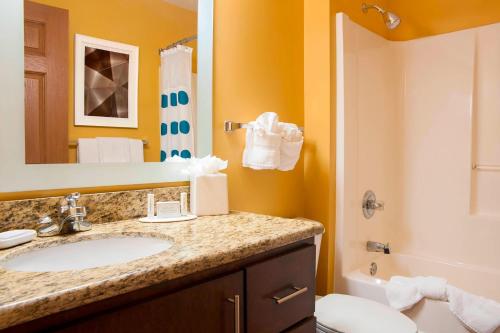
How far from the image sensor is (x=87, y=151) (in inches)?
46.1

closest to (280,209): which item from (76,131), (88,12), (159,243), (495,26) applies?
(159,243)

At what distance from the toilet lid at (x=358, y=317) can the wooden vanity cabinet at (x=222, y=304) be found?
0.39 meters

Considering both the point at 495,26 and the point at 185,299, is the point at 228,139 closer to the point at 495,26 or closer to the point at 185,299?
the point at 185,299

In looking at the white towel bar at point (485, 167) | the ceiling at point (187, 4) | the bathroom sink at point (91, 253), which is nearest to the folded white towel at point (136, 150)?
the bathroom sink at point (91, 253)

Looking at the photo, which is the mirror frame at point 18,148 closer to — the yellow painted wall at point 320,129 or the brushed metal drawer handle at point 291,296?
the brushed metal drawer handle at point 291,296

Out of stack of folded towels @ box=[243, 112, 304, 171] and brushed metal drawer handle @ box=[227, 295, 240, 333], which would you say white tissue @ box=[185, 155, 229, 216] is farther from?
brushed metal drawer handle @ box=[227, 295, 240, 333]

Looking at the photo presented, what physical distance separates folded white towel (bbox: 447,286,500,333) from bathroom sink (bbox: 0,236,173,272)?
4.18 ft

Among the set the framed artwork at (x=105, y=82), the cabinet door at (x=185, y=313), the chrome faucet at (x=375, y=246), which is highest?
the framed artwork at (x=105, y=82)

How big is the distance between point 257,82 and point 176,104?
0.43 m

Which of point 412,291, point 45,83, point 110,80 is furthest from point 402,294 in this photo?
point 45,83

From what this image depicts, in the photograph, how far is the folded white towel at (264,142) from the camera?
1.53 m

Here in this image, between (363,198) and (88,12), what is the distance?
5.49 feet

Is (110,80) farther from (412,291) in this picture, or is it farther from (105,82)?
(412,291)

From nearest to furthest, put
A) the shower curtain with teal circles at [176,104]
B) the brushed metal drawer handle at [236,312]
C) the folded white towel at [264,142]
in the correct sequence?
the brushed metal drawer handle at [236,312], the shower curtain with teal circles at [176,104], the folded white towel at [264,142]
